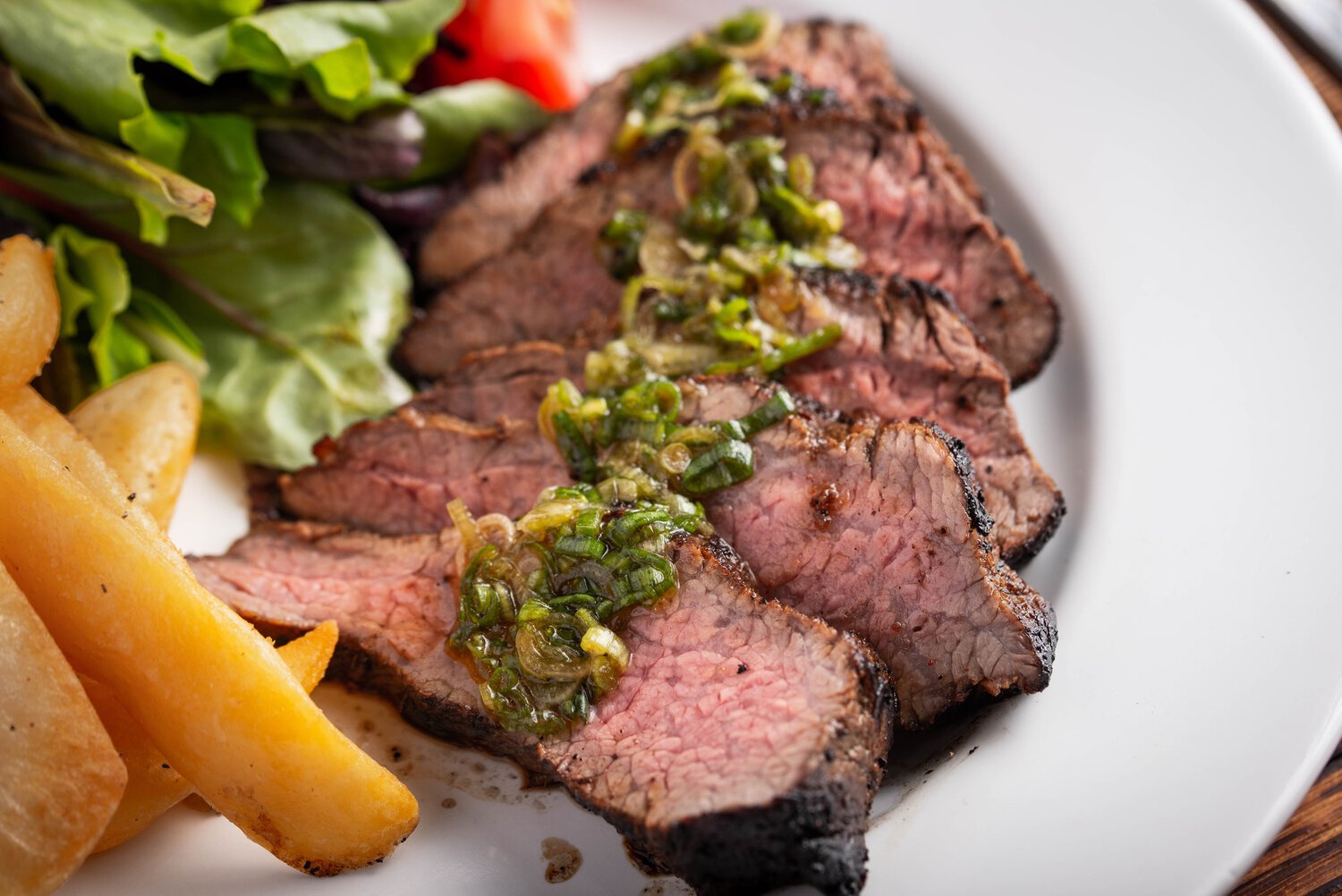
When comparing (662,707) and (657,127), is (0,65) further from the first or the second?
(662,707)

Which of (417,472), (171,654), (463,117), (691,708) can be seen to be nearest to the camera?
(171,654)

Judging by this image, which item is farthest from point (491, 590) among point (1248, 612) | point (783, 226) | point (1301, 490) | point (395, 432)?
point (1301, 490)

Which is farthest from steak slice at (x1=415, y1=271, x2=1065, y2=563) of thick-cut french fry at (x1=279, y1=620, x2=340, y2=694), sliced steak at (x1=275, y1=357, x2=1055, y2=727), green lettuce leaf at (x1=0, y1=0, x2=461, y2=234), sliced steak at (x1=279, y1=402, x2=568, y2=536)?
green lettuce leaf at (x1=0, y1=0, x2=461, y2=234)

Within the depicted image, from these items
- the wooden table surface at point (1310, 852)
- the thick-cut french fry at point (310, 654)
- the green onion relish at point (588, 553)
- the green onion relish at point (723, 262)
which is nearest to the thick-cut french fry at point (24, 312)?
the thick-cut french fry at point (310, 654)

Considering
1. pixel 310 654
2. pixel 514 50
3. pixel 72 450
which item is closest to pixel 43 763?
pixel 310 654

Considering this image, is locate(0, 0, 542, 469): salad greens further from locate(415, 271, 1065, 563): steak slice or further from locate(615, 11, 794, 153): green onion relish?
locate(415, 271, 1065, 563): steak slice

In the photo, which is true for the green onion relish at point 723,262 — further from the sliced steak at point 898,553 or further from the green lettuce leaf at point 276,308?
the green lettuce leaf at point 276,308

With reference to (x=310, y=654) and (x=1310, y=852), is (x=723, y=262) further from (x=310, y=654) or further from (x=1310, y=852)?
(x=1310, y=852)
